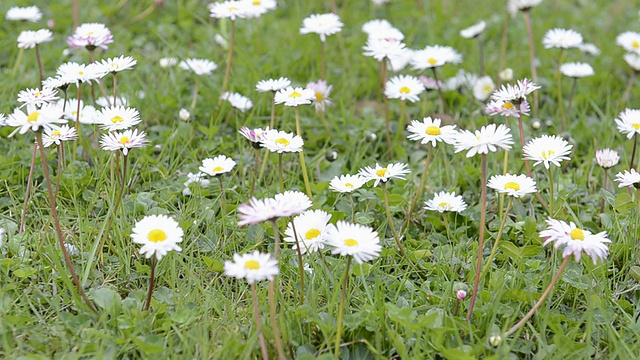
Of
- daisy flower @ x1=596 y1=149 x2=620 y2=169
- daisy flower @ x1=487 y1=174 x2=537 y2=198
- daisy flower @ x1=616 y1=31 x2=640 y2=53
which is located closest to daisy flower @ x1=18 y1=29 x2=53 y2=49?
daisy flower @ x1=487 y1=174 x2=537 y2=198

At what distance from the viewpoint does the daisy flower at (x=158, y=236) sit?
62.6 inches

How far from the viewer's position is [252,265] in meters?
1.49

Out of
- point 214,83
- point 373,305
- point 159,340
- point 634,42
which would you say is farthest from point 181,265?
point 634,42

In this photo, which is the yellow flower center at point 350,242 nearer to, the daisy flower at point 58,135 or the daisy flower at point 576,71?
the daisy flower at point 58,135

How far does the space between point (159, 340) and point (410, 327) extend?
0.57m

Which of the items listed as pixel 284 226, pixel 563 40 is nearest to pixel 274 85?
pixel 284 226

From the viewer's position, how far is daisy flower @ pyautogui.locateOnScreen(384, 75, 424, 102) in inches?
100

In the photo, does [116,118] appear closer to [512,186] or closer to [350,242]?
[350,242]

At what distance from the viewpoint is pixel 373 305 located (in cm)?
171

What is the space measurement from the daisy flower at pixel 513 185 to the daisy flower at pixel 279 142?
512mm

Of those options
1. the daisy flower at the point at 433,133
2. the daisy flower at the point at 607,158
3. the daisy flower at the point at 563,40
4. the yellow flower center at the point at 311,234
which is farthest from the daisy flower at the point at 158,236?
the daisy flower at the point at 563,40

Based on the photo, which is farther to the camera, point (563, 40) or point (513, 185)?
point (563, 40)

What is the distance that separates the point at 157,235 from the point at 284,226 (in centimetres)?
47

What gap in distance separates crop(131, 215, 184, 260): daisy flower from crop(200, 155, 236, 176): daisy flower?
351mm
